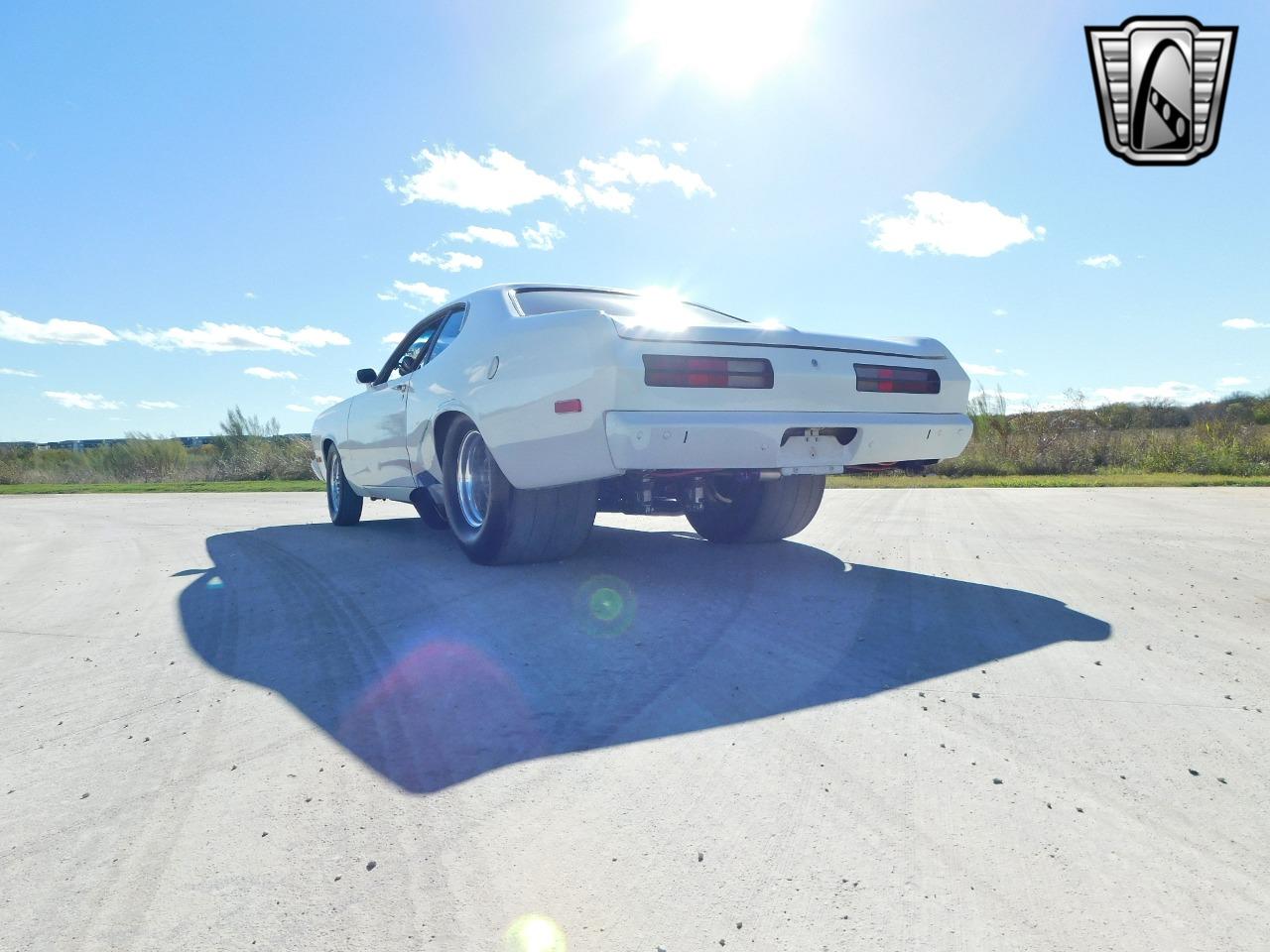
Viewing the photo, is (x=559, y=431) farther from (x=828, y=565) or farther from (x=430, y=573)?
(x=828, y=565)

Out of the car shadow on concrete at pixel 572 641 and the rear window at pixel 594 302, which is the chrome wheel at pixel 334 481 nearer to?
the car shadow on concrete at pixel 572 641

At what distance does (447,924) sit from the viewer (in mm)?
1404

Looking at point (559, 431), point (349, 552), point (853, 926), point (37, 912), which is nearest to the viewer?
point (853, 926)

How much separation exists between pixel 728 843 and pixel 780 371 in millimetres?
2602

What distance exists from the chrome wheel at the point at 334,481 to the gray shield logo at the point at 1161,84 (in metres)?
6.83

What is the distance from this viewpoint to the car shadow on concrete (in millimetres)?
2293

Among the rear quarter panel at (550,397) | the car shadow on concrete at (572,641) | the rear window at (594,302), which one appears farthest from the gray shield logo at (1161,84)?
the rear quarter panel at (550,397)

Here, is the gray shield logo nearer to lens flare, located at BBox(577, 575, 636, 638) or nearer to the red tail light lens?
the red tail light lens

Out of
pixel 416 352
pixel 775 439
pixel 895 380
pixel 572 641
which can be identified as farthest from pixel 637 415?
pixel 416 352

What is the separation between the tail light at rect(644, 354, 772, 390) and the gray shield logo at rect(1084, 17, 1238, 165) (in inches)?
171

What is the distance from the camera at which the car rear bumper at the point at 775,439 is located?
3.53m

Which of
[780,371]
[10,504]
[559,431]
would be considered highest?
[780,371]

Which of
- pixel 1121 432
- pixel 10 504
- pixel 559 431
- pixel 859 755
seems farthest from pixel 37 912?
pixel 1121 432

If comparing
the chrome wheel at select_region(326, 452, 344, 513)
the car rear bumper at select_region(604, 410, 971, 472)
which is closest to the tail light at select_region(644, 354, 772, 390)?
the car rear bumper at select_region(604, 410, 971, 472)
